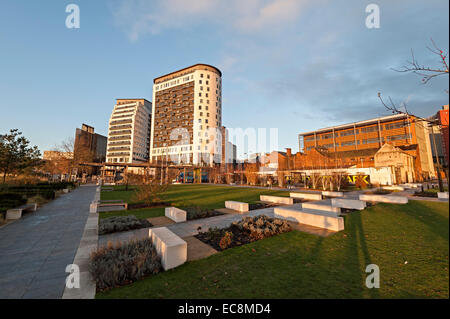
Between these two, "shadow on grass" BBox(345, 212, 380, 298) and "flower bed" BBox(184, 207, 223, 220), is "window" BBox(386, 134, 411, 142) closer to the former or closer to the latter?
"shadow on grass" BBox(345, 212, 380, 298)

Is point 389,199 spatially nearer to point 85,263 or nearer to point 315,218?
point 315,218

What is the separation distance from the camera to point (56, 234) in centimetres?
764

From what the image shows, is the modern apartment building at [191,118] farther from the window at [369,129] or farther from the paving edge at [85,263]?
the paving edge at [85,263]

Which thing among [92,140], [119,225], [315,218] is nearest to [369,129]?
[315,218]

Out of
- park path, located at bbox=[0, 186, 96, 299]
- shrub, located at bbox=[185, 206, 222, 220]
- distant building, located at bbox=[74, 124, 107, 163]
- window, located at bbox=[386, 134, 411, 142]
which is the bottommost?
park path, located at bbox=[0, 186, 96, 299]

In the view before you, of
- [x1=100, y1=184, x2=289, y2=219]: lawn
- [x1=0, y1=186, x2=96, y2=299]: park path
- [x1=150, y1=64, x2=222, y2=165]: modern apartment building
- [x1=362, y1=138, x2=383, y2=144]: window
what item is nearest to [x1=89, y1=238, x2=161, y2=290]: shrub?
[x1=0, y1=186, x2=96, y2=299]: park path

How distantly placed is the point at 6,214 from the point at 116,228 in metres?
7.57

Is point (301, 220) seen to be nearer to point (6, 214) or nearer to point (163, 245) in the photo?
point (163, 245)

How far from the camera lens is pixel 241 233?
7.58 m

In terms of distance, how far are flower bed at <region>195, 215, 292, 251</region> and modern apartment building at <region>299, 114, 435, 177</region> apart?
49.3 metres

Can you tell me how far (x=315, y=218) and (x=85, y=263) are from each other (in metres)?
8.65

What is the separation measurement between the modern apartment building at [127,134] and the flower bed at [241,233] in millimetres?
98975

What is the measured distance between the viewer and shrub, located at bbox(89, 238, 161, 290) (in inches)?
163
